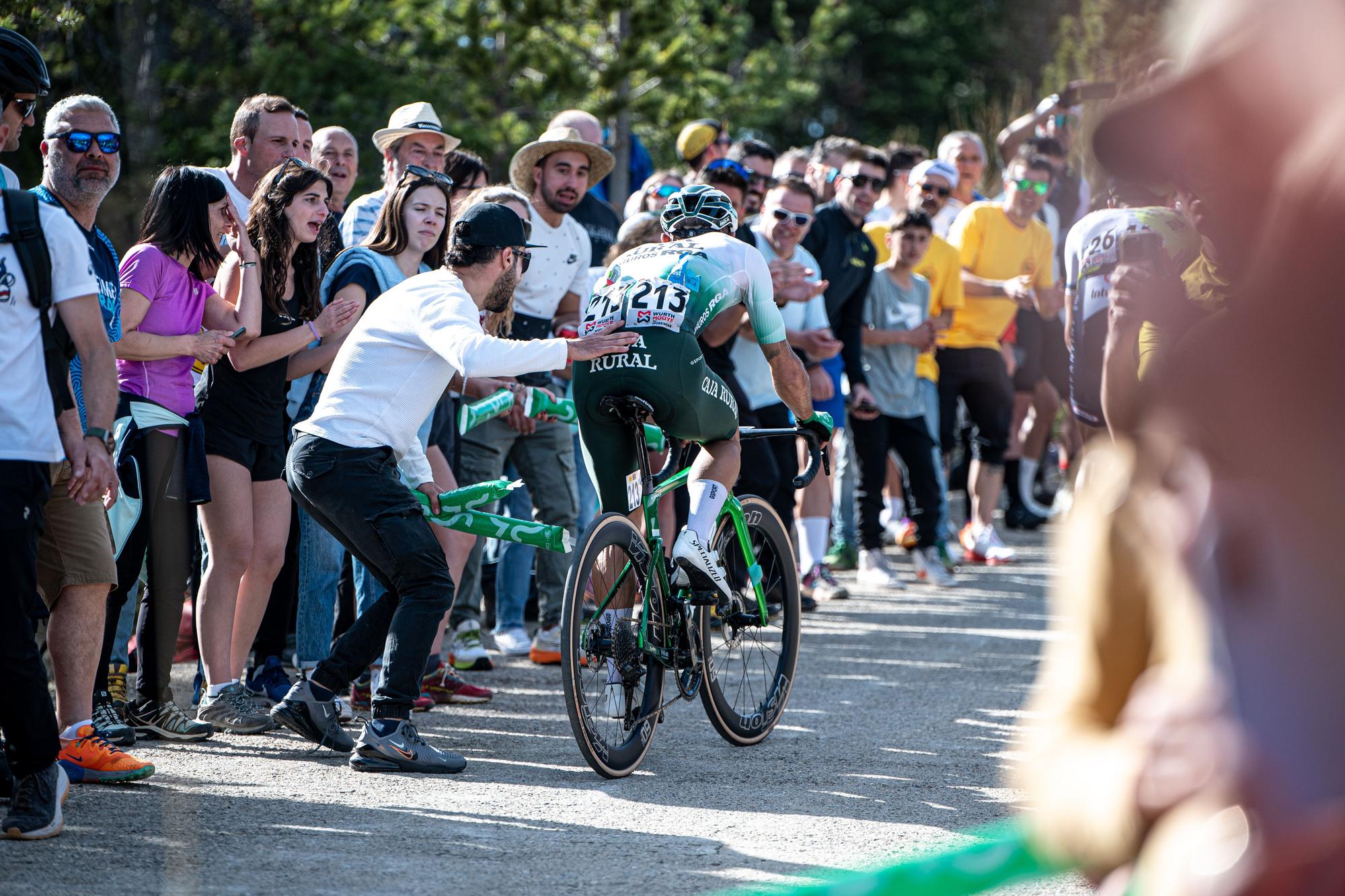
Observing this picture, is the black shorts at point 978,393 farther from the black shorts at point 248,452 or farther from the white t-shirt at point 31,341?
the white t-shirt at point 31,341

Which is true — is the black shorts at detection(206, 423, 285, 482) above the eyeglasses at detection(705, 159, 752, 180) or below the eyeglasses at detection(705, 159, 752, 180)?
below

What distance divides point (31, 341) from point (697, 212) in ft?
8.43

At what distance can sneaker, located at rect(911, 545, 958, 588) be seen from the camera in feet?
33.3

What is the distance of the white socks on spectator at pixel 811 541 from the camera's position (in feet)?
31.0

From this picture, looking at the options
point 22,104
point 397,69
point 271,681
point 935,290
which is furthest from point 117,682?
point 397,69

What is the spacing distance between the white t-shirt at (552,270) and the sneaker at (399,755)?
9.12ft

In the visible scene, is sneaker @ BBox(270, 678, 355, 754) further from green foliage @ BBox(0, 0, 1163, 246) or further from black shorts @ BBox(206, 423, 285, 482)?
green foliage @ BBox(0, 0, 1163, 246)

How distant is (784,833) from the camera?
452 centimetres

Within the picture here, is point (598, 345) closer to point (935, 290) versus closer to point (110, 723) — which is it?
point (110, 723)

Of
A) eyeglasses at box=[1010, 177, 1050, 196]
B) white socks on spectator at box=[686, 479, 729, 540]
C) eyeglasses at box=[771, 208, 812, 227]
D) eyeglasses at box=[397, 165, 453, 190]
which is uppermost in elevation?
eyeglasses at box=[1010, 177, 1050, 196]

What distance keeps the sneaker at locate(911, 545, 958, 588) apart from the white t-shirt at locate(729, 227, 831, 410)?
2.00 m

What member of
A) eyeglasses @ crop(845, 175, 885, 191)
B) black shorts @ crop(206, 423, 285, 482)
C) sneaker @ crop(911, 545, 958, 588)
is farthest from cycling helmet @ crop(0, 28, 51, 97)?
sneaker @ crop(911, 545, 958, 588)

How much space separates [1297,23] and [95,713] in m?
5.19

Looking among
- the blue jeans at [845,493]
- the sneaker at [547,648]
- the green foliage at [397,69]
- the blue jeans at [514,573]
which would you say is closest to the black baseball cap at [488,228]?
the blue jeans at [514,573]
